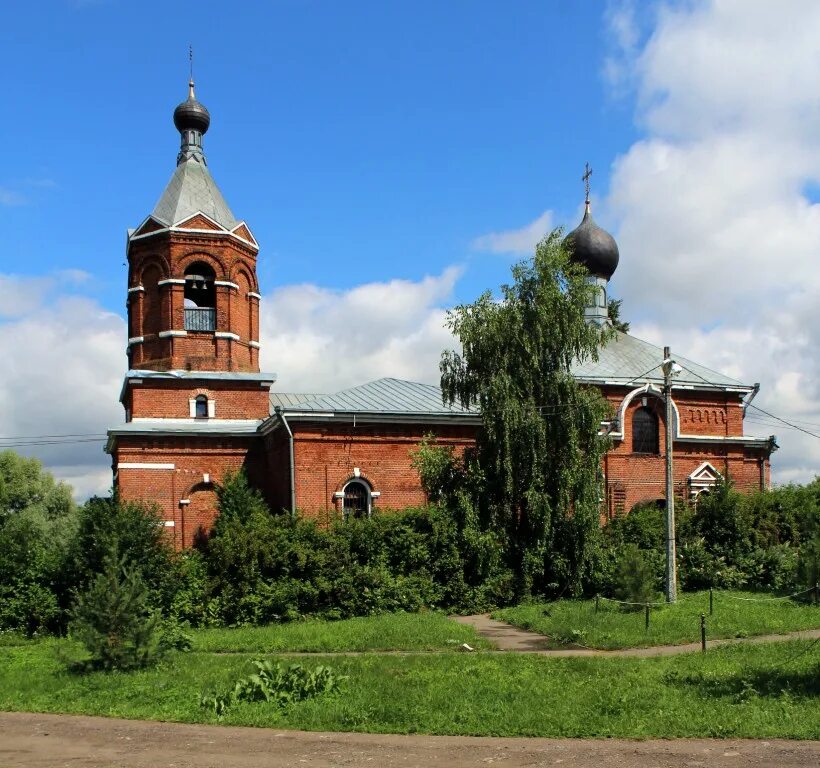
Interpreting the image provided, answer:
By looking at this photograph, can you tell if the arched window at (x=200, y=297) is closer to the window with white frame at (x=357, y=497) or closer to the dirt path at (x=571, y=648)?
the window with white frame at (x=357, y=497)

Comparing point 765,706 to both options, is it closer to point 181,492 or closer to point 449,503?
point 449,503

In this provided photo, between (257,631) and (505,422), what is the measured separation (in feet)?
23.9

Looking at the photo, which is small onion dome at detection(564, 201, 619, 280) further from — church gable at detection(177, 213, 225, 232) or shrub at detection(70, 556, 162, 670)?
shrub at detection(70, 556, 162, 670)

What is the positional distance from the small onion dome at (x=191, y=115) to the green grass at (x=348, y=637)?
17.6 metres

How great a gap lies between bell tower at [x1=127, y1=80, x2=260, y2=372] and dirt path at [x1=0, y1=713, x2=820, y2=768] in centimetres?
1682

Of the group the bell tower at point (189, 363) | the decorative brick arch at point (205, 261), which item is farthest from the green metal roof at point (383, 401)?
the decorative brick arch at point (205, 261)

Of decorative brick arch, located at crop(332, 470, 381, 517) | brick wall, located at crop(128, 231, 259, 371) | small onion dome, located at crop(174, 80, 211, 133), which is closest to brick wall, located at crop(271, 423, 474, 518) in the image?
decorative brick arch, located at crop(332, 470, 381, 517)

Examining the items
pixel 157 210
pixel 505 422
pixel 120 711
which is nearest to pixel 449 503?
pixel 505 422

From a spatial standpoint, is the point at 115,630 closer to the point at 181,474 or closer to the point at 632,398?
the point at 181,474

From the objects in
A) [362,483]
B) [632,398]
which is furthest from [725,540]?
[362,483]

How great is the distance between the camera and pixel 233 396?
26.1 meters

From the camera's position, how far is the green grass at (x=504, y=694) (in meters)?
9.55

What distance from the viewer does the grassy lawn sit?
15.4 m

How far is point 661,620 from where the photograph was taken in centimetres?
1644
